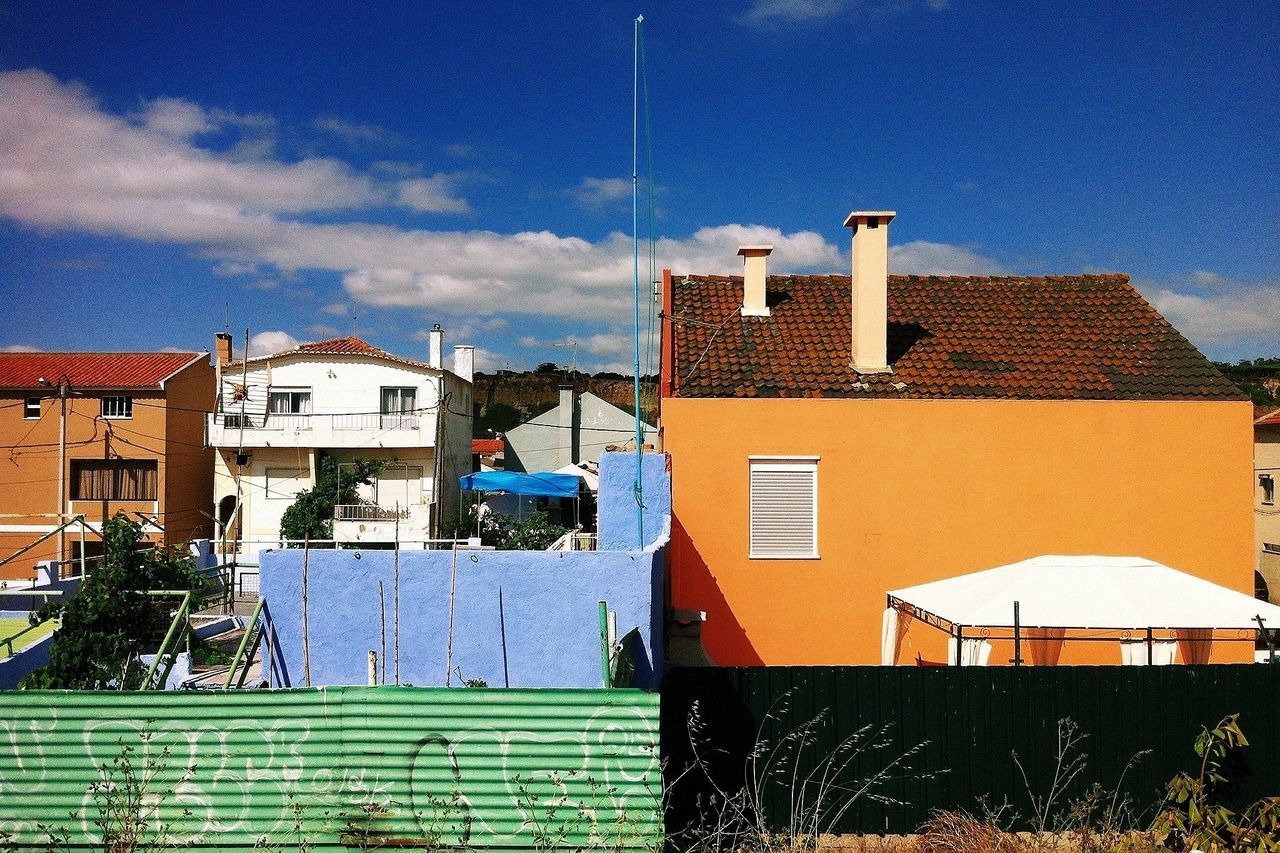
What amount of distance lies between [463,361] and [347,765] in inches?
1383

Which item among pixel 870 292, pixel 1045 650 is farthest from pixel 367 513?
pixel 1045 650

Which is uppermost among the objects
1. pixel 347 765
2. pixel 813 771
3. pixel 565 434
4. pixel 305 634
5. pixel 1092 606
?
pixel 565 434

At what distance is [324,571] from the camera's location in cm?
912

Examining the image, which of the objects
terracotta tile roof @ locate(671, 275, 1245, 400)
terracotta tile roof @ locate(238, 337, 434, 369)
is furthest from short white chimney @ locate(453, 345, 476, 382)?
terracotta tile roof @ locate(671, 275, 1245, 400)

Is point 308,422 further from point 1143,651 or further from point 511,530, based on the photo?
point 1143,651

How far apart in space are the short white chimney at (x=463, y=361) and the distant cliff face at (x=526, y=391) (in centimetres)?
1489

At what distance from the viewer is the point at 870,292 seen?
15266 mm

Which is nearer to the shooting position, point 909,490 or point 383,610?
point 383,610

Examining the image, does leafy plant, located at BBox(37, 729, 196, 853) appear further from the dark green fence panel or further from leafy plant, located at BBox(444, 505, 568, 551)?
leafy plant, located at BBox(444, 505, 568, 551)

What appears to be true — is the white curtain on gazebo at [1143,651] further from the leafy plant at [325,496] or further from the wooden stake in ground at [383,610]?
the leafy plant at [325,496]

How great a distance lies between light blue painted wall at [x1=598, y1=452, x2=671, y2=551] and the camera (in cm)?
1180

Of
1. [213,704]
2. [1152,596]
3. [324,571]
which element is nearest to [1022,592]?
[1152,596]

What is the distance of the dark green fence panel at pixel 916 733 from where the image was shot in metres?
Answer: 8.46

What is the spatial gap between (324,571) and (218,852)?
118 inches
